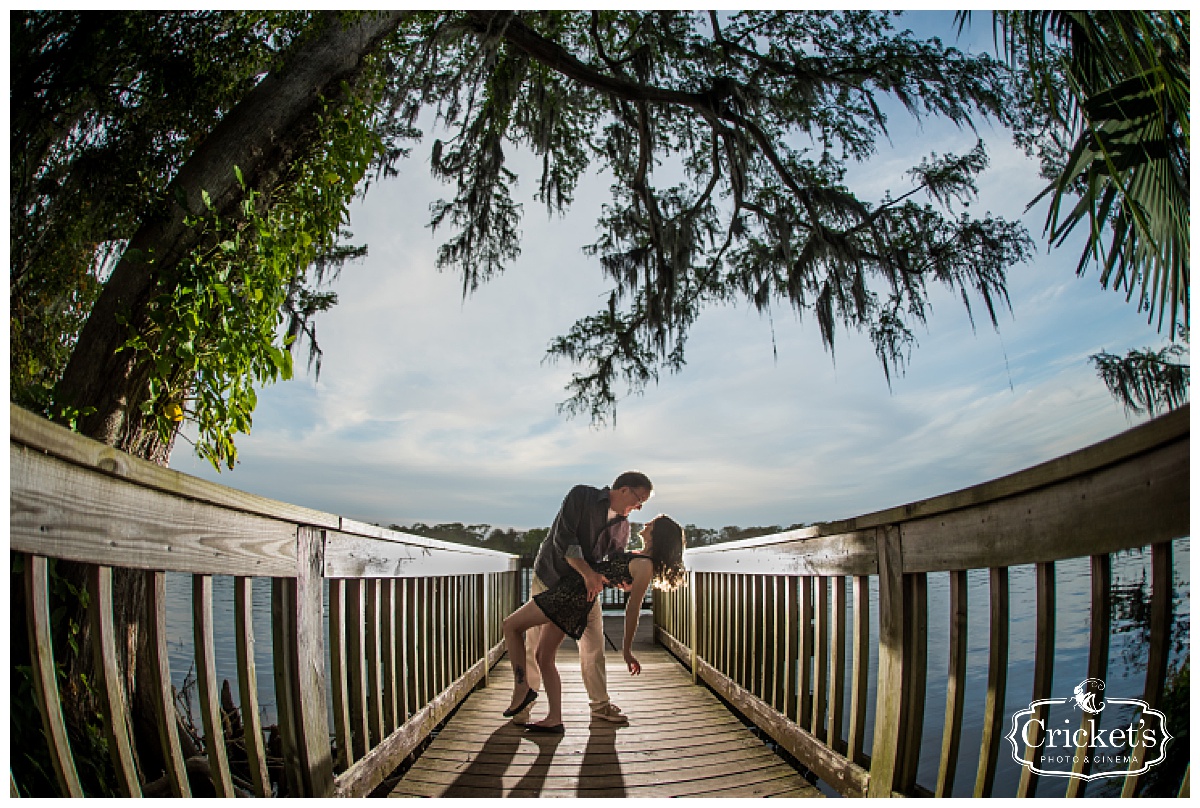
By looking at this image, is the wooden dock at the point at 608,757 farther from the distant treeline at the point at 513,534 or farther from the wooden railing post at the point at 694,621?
the distant treeline at the point at 513,534

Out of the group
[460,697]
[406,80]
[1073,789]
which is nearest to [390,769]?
[460,697]

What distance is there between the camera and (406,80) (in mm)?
3846

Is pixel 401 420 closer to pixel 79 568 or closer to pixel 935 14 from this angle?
pixel 79 568

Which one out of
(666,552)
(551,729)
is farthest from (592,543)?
(551,729)

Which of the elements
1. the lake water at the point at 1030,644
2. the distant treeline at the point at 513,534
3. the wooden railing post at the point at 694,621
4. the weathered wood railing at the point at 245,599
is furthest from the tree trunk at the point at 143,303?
the distant treeline at the point at 513,534

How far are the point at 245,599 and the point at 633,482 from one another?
1915 millimetres

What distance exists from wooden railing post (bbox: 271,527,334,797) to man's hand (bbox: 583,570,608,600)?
1280 millimetres

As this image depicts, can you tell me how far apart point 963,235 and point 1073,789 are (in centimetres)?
476

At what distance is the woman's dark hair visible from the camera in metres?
3.53

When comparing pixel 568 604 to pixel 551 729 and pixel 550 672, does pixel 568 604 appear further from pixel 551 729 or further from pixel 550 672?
pixel 551 729

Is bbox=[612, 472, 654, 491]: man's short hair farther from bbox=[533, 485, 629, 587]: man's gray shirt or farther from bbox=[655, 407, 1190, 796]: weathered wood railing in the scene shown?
bbox=[655, 407, 1190, 796]: weathered wood railing

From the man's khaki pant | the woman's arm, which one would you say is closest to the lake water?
the man's khaki pant

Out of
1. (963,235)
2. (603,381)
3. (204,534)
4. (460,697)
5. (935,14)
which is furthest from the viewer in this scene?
(603,381)

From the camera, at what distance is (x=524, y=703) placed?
2855 millimetres
